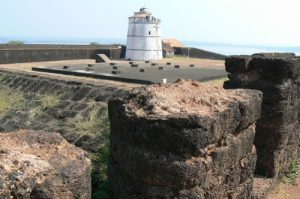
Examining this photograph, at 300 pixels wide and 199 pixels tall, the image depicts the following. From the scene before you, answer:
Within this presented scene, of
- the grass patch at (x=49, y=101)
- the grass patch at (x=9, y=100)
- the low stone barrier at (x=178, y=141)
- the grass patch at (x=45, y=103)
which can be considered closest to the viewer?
the low stone barrier at (x=178, y=141)

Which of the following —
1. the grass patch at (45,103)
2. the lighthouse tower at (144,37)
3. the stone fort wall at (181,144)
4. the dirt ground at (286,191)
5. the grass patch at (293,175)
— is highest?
the lighthouse tower at (144,37)

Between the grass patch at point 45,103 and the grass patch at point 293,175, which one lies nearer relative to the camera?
the grass patch at point 293,175

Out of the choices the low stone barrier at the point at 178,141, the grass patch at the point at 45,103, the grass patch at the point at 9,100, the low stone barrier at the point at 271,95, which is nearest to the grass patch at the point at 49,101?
the grass patch at the point at 45,103

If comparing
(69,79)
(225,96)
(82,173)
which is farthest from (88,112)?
(82,173)

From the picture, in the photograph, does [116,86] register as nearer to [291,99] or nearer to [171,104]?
[291,99]

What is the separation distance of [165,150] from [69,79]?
927 cm

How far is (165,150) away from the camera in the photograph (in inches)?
138

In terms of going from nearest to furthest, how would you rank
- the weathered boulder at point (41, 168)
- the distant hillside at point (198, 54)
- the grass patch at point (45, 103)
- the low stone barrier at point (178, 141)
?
the weathered boulder at point (41, 168) → the low stone barrier at point (178, 141) → the grass patch at point (45, 103) → the distant hillside at point (198, 54)

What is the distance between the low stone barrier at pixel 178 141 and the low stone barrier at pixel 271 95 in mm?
2248

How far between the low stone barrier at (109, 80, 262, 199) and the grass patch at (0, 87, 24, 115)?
7.91 metres

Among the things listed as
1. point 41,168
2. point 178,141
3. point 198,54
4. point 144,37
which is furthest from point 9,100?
point 198,54

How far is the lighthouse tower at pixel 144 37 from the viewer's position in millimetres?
29109

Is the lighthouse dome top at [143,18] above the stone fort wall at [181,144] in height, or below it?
above

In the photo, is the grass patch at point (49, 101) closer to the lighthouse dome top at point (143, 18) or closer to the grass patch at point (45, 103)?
the grass patch at point (45, 103)
